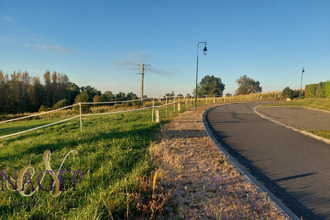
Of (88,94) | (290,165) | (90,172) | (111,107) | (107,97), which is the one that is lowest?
(290,165)

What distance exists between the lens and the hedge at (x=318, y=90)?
2565cm

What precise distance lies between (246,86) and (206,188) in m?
94.2

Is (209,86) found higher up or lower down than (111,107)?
higher up

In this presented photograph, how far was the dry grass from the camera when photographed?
2.80 meters

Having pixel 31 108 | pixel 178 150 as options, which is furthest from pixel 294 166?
pixel 31 108

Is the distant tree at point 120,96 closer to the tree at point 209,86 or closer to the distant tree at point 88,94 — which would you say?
the distant tree at point 88,94

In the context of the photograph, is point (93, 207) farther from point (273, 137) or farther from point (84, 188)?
point (273, 137)

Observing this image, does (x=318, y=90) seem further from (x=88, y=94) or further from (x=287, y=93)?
(x=88, y=94)

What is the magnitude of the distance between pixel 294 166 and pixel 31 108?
183 ft

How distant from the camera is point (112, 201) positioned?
2.86 m

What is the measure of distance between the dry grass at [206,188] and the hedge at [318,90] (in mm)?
29153

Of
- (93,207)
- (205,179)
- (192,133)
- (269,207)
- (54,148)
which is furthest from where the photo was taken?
(192,133)

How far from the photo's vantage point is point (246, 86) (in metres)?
88.6

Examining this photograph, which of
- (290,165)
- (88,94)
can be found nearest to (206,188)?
(290,165)
